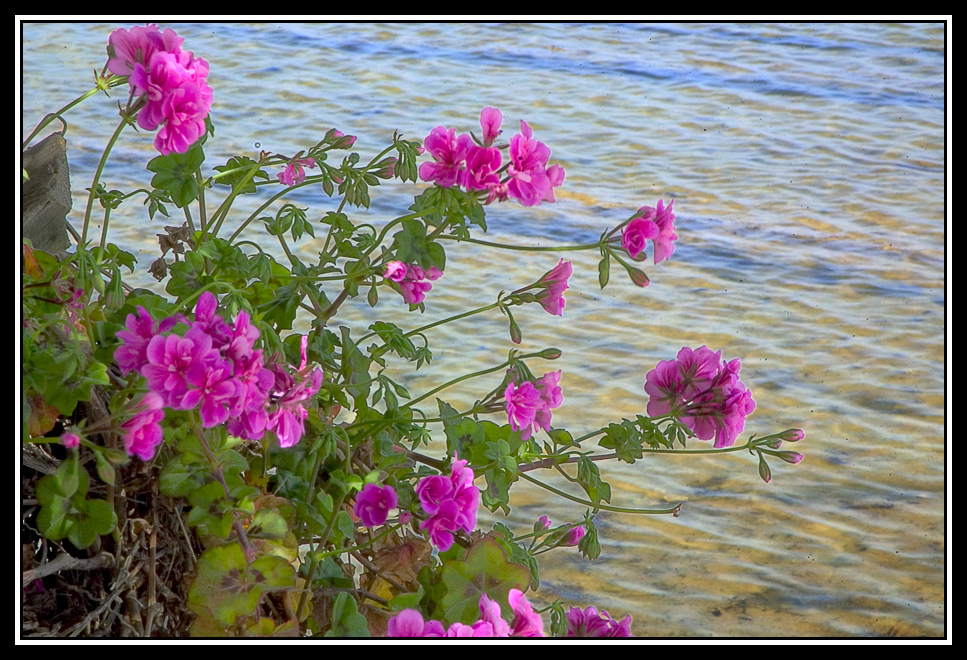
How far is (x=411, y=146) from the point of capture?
132 centimetres

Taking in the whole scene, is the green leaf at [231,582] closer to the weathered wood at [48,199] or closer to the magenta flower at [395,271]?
the magenta flower at [395,271]

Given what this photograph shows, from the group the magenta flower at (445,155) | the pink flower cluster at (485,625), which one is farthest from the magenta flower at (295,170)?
the pink flower cluster at (485,625)

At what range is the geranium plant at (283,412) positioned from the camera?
0.89 m

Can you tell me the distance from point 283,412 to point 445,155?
348 millimetres

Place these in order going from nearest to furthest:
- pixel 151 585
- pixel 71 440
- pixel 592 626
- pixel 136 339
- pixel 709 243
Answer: pixel 71 440, pixel 136 339, pixel 151 585, pixel 592 626, pixel 709 243

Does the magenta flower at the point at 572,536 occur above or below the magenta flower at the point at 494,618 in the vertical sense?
below

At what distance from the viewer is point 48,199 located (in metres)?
1.24

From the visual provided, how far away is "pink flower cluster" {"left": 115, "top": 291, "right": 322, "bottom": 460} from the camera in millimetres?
854

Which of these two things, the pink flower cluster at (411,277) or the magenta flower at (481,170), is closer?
the magenta flower at (481,170)

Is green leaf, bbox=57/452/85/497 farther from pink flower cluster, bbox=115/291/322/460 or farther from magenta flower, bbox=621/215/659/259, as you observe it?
magenta flower, bbox=621/215/659/259

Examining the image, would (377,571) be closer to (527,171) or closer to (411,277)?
(411,277)

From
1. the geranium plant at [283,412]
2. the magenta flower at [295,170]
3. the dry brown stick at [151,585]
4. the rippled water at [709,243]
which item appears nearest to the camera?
the geranium plant at [283,412]

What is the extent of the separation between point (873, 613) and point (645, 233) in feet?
4.79

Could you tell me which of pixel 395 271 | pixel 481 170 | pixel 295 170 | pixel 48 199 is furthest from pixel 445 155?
Answer: pixel 48 199
